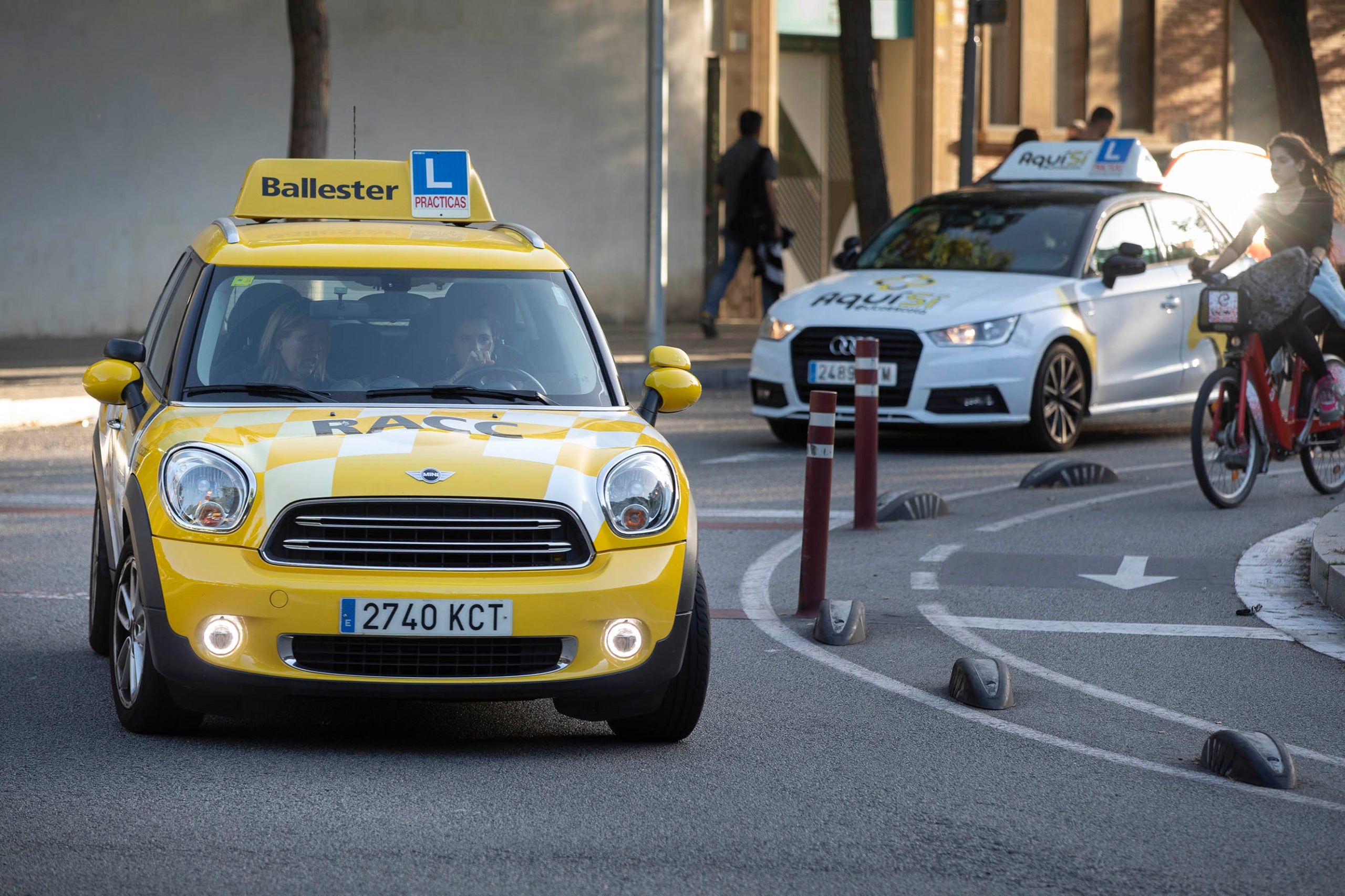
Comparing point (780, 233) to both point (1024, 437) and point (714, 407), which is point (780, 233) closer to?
point (714, 407)

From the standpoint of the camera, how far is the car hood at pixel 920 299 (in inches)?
500

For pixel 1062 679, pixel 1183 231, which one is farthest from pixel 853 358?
pixel 1062 679

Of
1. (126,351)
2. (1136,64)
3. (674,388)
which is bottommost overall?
(674,388)

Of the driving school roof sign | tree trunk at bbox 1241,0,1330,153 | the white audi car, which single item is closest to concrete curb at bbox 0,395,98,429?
the white audi car

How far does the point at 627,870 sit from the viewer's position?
446cm

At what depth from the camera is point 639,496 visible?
554cm

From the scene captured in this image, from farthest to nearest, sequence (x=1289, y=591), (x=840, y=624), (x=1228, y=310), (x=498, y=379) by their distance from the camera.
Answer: (x=1228, y=310), (x=1289, y=591), (x=840, y=624), (x=498, y=379)

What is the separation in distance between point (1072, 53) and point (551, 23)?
9071 mm

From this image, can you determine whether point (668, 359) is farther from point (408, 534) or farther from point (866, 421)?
point (866, 421)

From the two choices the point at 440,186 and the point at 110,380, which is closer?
the point at 110,380

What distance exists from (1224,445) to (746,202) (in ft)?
35.0

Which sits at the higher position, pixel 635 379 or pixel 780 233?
pixel 780 233

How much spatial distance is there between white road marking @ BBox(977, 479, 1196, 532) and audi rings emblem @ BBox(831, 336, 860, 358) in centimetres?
212

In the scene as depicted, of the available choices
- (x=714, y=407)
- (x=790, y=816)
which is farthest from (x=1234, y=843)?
(x=714, y=407)
